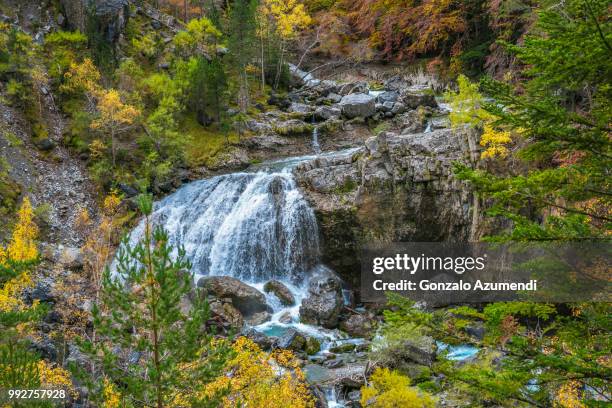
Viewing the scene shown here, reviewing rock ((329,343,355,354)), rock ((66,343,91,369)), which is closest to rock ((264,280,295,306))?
rock ((329,343,355,354))

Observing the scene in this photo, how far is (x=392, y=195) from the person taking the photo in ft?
79.7

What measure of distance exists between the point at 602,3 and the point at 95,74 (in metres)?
34.7

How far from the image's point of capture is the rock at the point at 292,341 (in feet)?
61.9

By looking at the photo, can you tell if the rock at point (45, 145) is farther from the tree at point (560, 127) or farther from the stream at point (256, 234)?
the tree at point (560, 127)

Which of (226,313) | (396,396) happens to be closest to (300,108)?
(226,313)

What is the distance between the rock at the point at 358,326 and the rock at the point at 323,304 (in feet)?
1.79

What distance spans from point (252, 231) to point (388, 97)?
19.8 metres

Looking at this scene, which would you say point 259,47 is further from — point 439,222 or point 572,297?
point 572,297

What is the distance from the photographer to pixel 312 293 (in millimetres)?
22156

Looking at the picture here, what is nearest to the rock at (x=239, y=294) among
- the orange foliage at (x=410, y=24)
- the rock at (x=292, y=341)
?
the rock at (x=292, y=341)

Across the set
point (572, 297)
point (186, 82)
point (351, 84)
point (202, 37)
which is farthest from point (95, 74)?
point (572, 297)

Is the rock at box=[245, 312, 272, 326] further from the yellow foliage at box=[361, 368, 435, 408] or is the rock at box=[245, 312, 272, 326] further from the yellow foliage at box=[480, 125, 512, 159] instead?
the yellow foliage at box=[480, 125, 512, 159]

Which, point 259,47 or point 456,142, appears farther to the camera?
point 259,47

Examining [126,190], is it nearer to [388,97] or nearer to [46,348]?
[46,348]
